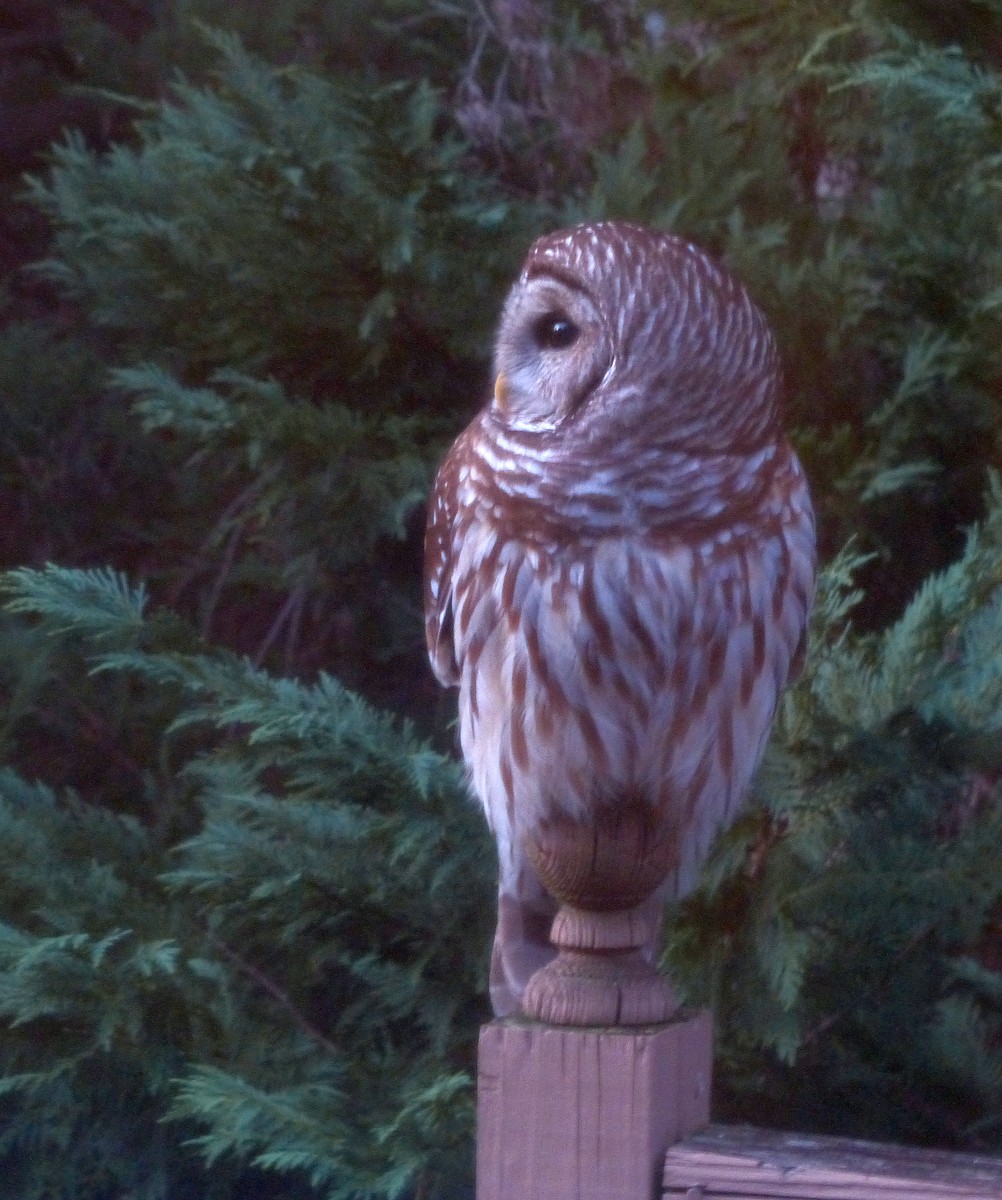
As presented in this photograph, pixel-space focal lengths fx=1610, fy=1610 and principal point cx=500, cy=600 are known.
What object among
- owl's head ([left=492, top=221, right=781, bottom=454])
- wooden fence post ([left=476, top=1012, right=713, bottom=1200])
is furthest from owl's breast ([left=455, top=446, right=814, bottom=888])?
wooden fence post ([left=476, top=1012, right=713, bottom=1200])

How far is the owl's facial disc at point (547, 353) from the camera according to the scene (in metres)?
1.65

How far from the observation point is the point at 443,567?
7.02 ft

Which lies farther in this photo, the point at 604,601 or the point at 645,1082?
the point at 604,601

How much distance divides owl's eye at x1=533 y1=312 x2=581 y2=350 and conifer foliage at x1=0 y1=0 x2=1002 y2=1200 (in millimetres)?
889

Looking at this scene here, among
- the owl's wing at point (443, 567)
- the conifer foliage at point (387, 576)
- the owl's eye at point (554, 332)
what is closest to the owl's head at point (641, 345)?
the owl's eye at point (554, 332)

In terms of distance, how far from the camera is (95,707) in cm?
375

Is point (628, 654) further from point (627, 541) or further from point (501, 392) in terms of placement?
Result: point (501, 392)

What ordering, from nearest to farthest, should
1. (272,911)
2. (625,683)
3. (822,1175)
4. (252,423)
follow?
(822,1175), (625,683), (272,911), (252,423)

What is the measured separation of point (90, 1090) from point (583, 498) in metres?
1.69

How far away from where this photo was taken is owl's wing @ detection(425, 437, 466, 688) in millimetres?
2016

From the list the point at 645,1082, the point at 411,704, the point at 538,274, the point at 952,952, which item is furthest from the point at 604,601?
the point at 411,704

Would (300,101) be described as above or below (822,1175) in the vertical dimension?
above

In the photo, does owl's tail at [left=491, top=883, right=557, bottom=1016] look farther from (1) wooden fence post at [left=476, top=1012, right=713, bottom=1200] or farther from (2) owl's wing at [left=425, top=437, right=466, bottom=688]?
(1) wooden fence post at [left=476, top=1012, right=713, bottom=1200]

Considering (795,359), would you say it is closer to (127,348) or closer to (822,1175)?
(127,348)
